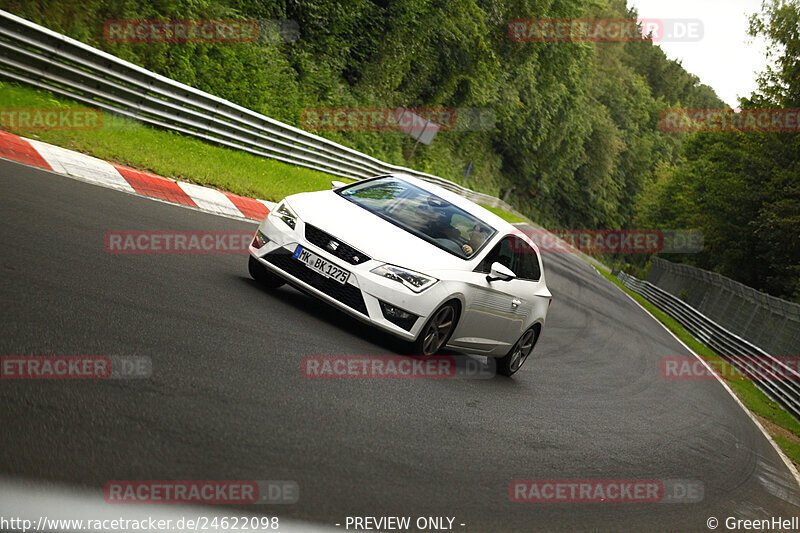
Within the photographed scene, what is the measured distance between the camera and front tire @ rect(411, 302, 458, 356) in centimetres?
771

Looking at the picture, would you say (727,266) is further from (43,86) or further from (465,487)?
(465,487)

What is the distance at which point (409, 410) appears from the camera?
257 inches

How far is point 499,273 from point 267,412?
12.3 feet

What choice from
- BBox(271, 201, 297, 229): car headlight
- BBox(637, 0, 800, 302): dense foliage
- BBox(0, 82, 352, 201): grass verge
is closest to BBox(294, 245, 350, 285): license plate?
BBox(271, 201, 297, 229): car headlight

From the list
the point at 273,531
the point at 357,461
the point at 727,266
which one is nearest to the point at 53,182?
the point at 357,461

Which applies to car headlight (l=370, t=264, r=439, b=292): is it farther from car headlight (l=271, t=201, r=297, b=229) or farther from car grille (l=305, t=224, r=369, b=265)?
car headlight (l=271, t=201, r=297, b=229)

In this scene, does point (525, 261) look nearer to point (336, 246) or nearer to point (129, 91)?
point (336, 246)

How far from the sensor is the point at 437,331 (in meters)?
7.96

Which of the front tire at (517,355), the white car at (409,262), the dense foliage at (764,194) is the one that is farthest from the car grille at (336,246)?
the dense foliage at (764,194)

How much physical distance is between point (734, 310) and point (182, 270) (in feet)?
86.6

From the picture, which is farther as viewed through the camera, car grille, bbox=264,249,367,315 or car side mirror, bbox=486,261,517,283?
car side mirror, bbox=486,261,517,283

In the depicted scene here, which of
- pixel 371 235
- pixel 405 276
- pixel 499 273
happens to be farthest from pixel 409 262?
pixel 499 273

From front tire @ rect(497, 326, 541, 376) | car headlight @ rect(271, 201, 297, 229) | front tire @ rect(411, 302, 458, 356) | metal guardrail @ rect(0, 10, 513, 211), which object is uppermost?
metal guardrail @ rect(0, 10, 513, 211)

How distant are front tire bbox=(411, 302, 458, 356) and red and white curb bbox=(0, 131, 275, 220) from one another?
5343 millimetres
